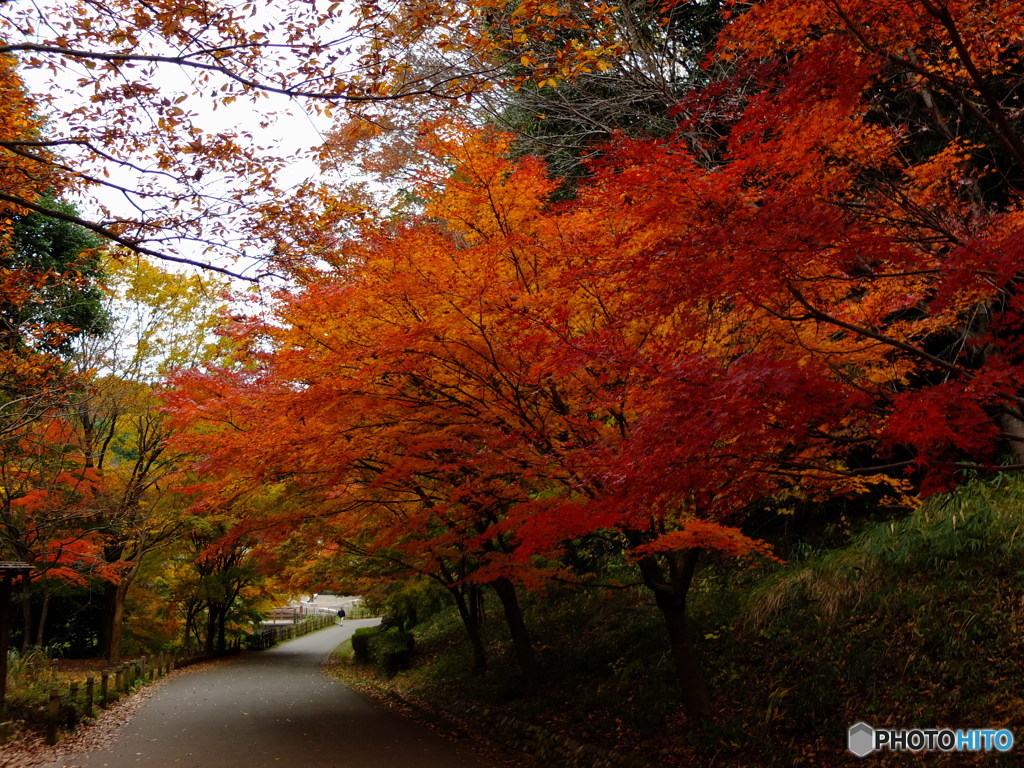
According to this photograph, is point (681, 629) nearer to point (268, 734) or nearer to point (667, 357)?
point (667, 357)

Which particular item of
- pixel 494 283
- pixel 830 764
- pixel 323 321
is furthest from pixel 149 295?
pixel 830 764

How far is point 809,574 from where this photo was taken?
952cm

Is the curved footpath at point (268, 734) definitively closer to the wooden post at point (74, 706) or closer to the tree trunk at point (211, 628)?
the wooden post at point (74, 706)

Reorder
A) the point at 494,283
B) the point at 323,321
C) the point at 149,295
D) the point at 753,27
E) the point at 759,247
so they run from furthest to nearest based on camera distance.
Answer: the point at 149,295 → the point at 323,321 → the point at 494,283 → the point at 753,27 → the point at 759,247

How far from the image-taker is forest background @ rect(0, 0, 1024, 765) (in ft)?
15.4

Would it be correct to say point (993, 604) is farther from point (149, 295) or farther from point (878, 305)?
point (149, 295)

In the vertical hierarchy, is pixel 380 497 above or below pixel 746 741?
above

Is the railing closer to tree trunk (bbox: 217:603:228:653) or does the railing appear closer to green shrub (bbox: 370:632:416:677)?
tree trunk (bbox: 217:603:228:653)

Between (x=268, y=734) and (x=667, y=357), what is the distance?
957 cm

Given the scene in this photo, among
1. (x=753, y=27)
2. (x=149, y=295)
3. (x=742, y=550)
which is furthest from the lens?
(x=149, y=295)

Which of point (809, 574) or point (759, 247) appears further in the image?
point (809, 574)

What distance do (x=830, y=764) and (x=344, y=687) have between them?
14217mm

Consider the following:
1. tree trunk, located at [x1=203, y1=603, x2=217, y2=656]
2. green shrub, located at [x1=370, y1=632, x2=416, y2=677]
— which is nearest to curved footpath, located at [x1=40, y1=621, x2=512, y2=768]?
green shrub, located at [x1=370, y1=632, x2=416, y2=677]

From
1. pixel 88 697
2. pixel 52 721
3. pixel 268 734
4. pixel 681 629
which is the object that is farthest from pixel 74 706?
pixel 681 629
